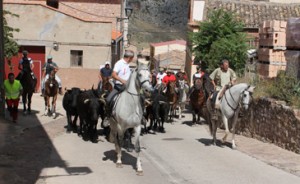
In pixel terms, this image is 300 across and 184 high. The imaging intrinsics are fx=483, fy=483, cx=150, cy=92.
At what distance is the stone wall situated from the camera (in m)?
13.2

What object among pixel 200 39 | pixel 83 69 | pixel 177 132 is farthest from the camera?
pixel 83 69

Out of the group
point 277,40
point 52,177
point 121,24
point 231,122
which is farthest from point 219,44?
point 121,24

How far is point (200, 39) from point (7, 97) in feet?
47.5

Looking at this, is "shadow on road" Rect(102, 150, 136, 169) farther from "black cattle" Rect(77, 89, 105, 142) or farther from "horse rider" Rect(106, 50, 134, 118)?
"black cattle" Rect(77, 89, 105, 142)

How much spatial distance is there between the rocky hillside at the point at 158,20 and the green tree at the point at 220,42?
228 feet

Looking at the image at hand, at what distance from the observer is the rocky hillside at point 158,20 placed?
10081cm

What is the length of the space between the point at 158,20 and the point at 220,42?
82.4 meters

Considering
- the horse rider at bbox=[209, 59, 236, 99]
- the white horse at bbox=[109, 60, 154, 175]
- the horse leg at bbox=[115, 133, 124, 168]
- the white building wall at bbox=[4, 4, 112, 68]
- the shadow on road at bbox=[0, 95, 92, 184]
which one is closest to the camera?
the shadow on road at bbox=[0, 95, 92, 184]

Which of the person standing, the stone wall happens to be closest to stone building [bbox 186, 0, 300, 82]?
the stone wall

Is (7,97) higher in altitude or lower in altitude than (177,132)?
higher

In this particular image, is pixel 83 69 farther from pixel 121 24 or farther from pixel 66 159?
pixel 66 159

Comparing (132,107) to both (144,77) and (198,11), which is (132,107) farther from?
(198,11)

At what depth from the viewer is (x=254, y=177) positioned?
1016 cm

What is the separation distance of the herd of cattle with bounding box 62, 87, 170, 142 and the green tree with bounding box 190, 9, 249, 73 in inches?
341
